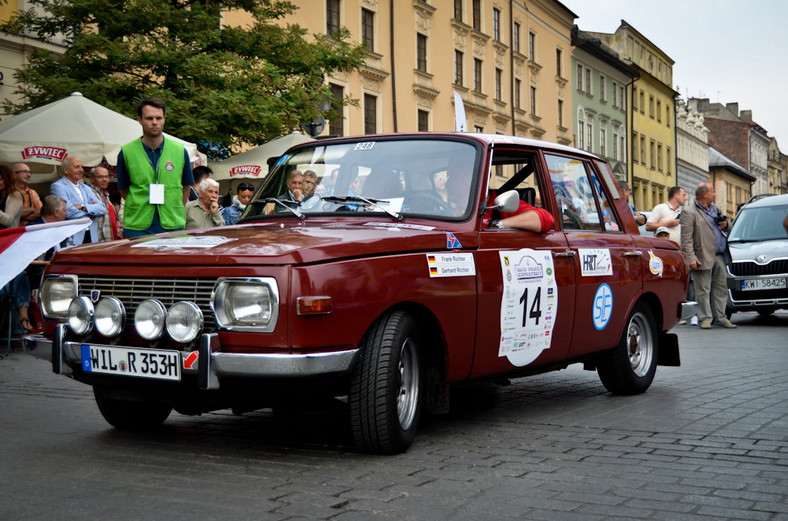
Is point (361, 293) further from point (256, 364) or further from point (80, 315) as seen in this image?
point (80, 315)

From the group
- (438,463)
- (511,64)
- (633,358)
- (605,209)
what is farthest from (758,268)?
(511,64)

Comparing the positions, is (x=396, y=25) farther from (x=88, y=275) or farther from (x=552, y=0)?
(x=88, y=275)

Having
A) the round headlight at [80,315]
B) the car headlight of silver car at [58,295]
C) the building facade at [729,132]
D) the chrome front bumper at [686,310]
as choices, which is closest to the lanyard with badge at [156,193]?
the car headlight of silver car at [58,295]

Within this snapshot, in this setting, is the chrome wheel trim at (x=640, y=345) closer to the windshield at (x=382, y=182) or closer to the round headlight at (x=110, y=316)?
the windshield at (x=382, y=182)

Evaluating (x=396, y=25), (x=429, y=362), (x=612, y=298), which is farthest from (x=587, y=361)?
(x=396, y=25)

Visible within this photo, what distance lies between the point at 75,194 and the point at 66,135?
104cm

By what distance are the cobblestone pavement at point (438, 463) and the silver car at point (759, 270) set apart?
8.83 metres

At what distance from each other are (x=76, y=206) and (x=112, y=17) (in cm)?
799

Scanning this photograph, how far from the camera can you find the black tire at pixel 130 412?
584 centimetres

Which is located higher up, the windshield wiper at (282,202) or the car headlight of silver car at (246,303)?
the windshield wiper at (282,202)

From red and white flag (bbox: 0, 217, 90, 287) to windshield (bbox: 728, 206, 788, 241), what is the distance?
1264 cm

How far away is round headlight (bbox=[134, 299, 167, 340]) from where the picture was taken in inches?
190

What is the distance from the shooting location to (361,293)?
4797 mm

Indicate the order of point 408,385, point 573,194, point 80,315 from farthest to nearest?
1. point 573,194
2. point 408,385
3. point 80,315
